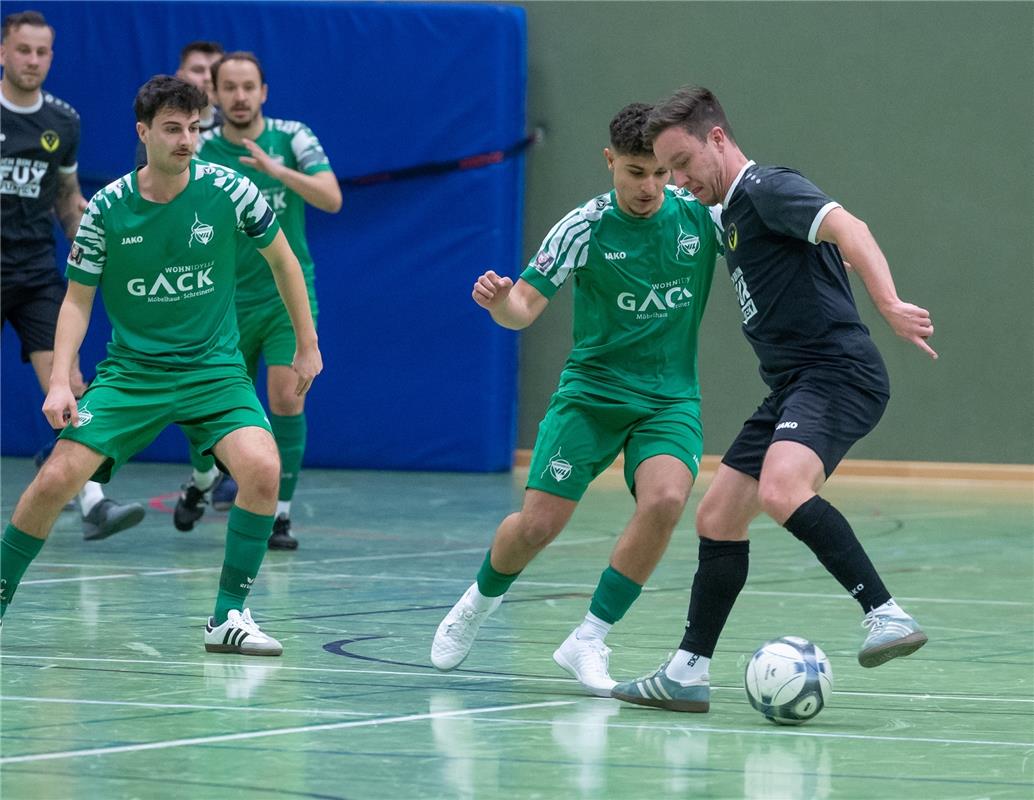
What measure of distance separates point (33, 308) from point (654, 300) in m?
4.44

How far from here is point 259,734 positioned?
4352 millimetres

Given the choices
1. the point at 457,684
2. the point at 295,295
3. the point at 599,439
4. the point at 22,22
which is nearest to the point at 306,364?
the point at 295,295

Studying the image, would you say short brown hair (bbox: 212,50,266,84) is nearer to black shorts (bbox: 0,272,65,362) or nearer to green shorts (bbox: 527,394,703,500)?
black shorts (bbox: 0,272,65,362)

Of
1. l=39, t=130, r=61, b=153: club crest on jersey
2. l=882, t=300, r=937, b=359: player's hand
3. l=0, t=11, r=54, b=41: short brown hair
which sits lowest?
l=39, t=130, r=61, b=153: club crest on jersey

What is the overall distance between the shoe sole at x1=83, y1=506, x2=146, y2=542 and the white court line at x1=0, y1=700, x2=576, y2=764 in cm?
349

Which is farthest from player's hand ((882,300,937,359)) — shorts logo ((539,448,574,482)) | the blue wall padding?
the blue wall padding

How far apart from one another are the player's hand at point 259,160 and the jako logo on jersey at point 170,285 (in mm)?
2613

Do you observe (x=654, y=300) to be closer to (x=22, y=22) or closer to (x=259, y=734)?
(x=259, y=734)

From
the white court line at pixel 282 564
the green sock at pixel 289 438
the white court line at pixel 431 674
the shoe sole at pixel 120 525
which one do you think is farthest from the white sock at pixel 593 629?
the green sock at pixel 289 438

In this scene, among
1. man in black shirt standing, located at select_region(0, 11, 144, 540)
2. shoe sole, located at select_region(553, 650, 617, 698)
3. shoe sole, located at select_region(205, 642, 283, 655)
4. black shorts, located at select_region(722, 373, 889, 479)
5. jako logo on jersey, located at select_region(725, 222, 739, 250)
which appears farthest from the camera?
man in black shirt standing, located at select_region(0, 11, 144, 540)

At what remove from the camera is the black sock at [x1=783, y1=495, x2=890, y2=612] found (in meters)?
4.61

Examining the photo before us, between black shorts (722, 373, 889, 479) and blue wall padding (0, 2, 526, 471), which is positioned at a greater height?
black shorts (722, 373, 889, 479)

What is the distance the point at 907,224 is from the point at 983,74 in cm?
113

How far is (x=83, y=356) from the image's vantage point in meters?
12.9
